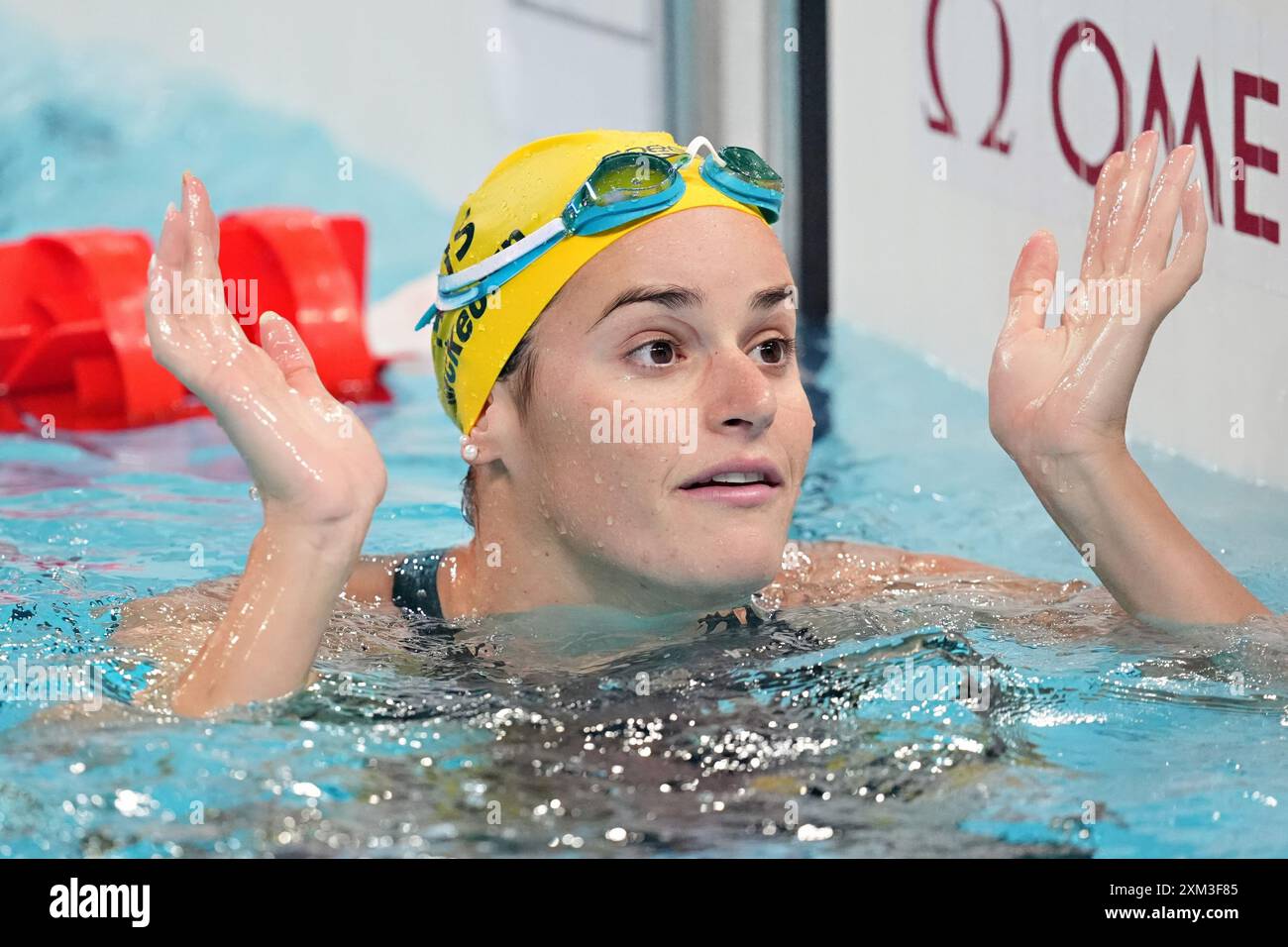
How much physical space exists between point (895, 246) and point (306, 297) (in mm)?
2583

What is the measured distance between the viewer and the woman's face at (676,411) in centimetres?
275

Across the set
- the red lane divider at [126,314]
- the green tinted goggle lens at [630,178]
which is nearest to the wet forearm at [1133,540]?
the green tinted goggle lens at [630,178]

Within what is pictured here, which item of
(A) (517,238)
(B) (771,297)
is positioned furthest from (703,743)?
(A) (517,238)

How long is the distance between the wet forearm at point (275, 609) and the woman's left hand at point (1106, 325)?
1244 millimetres

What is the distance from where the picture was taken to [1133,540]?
291cm

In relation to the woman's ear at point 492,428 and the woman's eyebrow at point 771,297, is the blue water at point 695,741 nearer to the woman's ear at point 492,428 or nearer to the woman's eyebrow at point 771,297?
the woman's ear at point 492,428

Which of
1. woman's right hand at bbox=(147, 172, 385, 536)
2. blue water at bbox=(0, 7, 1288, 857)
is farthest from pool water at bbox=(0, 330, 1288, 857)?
woman's right hand at bbox=(147, 172, 385, 536)

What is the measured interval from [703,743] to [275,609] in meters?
0.73

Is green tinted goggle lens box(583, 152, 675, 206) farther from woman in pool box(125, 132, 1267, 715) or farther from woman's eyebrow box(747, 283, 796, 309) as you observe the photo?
woman's eyebrow box(747, 283, 796, 309)

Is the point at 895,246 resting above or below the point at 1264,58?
below

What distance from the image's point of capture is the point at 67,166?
9.99 m

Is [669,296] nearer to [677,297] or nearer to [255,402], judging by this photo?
[677,297]
